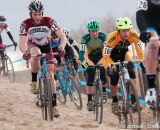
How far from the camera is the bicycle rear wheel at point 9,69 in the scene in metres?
16.6

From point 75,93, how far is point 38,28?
10.5 feet

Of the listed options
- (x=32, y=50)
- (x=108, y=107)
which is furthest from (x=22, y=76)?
(x=32, y=50)

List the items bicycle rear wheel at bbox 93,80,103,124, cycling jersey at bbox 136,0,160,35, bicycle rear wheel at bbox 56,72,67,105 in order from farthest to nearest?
bicycle rear wheel at bbox 56,72,67,105 → bicycle rear wheel at bbox 93,80,103,124 → cycling jersey at bbox 136,0,160,35

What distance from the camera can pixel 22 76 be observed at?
26.2 meters

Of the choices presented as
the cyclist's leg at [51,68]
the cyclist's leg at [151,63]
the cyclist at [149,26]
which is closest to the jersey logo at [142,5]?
the cyclist at [149,26]

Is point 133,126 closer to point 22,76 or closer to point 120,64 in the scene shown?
point 120,64

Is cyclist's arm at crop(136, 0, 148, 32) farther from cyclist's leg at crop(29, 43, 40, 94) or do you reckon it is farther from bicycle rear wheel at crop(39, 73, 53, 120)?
cyclist's leg at crop(29, 43, 40, 94)

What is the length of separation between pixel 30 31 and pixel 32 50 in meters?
0.41

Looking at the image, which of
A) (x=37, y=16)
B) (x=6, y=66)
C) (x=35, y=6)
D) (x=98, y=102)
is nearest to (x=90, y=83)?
(x=98, y=102)

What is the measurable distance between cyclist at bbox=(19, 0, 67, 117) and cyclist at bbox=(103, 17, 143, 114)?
0.93 metres

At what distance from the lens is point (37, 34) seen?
9.76 m

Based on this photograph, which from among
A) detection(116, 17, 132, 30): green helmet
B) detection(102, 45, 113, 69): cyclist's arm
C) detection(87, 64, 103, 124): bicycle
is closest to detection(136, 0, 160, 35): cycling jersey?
detection(116, 17, 132, 30): green helmet

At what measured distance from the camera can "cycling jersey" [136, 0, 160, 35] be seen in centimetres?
644

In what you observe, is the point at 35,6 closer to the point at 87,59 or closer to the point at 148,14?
the point at 87,59
